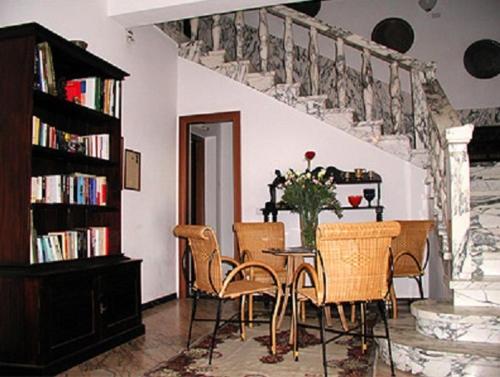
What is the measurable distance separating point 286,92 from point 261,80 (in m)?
0.35

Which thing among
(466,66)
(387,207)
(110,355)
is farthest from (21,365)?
(466,66)

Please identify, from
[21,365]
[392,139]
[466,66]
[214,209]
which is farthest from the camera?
[214,209]

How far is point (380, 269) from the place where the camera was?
2.96 metres

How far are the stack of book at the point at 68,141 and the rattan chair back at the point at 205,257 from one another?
39.1 inches

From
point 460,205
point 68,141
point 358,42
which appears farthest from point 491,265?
point 68,141

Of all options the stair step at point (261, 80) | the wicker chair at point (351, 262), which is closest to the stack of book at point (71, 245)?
the wicker chair at point (351, 262)

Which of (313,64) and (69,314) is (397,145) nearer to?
(313,64)

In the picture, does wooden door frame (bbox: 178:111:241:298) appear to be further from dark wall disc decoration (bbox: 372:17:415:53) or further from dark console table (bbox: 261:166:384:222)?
dark wall disc decoration (bbox: 372:17:415:53)

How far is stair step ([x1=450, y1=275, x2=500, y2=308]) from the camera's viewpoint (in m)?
3.27

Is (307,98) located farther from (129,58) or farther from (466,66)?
(466,66)

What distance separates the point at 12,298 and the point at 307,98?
153 inches

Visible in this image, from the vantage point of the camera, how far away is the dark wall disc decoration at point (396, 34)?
6.85 metres

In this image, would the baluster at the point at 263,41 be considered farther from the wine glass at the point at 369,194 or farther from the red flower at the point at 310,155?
the wine glass at the point at 369,194

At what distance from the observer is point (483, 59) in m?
6.59
